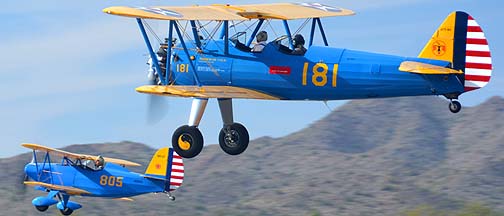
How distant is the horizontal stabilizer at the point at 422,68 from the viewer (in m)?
25.4

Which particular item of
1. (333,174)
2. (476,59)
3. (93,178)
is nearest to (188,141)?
(476,59)

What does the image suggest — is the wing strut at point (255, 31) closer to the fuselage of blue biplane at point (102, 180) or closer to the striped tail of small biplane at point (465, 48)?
the striped tail of small biplane at point (465, 48)

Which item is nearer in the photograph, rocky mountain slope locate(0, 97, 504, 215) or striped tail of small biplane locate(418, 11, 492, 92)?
striped tail of small biplane locate(418, 11, 492, 92)

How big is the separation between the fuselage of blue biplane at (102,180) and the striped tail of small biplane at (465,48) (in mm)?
24345

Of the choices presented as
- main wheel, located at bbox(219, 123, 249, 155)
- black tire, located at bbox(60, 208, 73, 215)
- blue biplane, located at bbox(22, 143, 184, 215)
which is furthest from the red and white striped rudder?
black tire, located at bbox(60, 208, 73, 215)

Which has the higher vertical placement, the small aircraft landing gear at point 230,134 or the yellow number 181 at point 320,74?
the yellow number 181 at point 320,74

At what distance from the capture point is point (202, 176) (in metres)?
161

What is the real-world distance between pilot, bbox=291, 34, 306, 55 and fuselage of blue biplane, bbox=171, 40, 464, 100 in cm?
11

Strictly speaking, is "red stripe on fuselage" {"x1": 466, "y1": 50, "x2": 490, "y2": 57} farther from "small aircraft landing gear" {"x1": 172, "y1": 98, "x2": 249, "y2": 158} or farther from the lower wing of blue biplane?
the lower wing of blue biplane

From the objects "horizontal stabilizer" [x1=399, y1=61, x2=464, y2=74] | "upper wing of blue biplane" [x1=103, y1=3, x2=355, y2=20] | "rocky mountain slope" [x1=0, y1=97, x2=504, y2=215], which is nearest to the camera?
"horizontal stabilizer" [x1=399, y1=61, x2=464, y2=74]

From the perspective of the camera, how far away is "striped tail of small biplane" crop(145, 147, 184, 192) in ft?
164

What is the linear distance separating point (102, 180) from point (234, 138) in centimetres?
2186

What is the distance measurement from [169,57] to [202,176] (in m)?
134

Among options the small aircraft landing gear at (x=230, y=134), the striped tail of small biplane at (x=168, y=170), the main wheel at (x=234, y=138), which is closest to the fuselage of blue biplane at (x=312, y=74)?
the small aircraft landing gear at (x=230, y=134)
